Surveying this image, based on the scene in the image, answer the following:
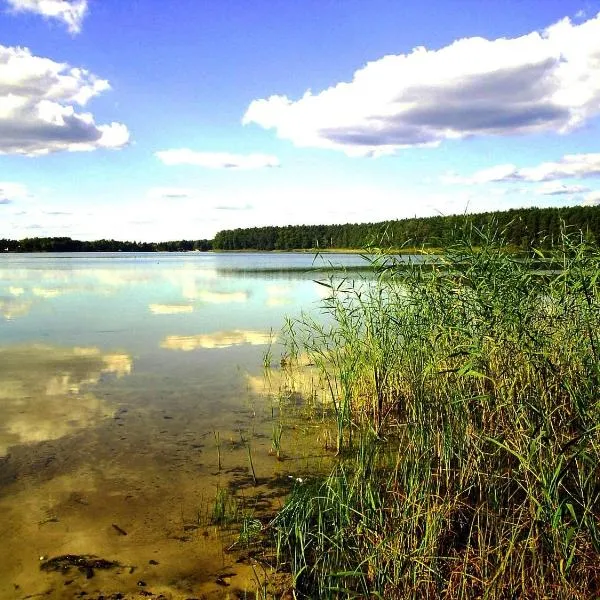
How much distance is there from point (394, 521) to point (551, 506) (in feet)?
3.43

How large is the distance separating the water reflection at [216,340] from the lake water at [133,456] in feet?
0.18

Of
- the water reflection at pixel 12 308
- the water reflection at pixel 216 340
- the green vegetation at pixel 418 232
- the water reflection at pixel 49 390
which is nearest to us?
the green vegetation at pixel 418 232

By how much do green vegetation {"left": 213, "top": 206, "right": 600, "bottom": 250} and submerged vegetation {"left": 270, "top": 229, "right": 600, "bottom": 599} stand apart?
0.52m

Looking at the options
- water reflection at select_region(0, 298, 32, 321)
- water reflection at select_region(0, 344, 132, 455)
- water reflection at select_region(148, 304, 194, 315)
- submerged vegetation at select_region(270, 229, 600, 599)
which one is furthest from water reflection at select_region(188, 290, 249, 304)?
submerged vegetation at select_region(270, 229, 600, 599)

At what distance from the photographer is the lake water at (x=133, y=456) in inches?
167

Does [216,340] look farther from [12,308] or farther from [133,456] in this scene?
[12,308]

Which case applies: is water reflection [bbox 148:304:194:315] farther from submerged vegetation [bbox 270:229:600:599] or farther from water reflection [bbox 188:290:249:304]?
submerged vegetation [bbox 270:229:600:599]

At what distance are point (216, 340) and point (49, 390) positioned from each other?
538 centimetres

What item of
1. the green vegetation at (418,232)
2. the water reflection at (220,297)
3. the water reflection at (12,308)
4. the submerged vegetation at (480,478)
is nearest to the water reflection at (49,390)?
the submerged vegetation at (480,478)

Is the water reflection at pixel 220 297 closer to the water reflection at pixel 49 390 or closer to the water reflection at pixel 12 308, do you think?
the water reflection at pixel 12 308

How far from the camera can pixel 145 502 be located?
536cm

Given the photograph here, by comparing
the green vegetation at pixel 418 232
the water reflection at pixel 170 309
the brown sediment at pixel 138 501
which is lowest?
the brown sediment at pixel 138 501

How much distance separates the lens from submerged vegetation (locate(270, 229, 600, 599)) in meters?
3.41

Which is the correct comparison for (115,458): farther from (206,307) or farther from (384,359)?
(206,307)
